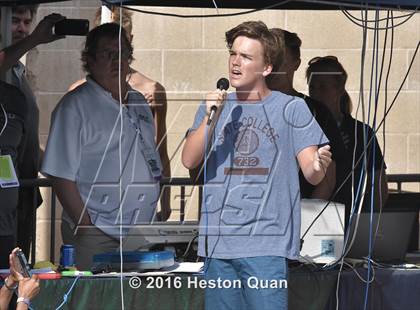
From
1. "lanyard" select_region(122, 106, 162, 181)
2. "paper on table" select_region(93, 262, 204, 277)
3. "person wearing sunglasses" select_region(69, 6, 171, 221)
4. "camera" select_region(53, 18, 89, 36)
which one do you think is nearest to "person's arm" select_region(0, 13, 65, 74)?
"camera" select_region(53, 18, 89, 36)

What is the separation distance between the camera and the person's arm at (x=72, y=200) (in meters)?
7.25

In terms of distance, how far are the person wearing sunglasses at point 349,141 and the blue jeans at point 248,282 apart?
1012 mm

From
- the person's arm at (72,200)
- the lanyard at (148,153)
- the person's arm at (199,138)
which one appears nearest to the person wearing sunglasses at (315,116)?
the lanyard at (148,153)

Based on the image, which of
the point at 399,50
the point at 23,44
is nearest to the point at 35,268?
the point at 23,44

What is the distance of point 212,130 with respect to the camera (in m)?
6.46

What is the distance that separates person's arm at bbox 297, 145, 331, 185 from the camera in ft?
21.1

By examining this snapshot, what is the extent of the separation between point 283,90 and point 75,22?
1343 millimetres

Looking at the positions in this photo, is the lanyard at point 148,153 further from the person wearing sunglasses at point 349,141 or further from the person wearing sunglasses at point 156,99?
the person wearing sunglasses at point 349,141

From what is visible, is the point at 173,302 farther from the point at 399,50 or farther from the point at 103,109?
the point at 399,50

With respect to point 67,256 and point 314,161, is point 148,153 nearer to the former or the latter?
point 67,256

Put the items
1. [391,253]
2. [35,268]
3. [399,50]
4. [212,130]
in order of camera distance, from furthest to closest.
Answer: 1. [399,50]
2. [391,253]
3. [35,268]
4. [212,130]

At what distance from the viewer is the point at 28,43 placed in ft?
25.2

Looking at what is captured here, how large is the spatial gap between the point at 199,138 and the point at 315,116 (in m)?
1.57

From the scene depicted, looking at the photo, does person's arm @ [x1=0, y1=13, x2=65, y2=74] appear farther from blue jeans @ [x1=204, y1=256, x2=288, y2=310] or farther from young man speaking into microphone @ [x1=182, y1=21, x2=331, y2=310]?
blue jeans @ [x1=204, y1=256, x2=288, y2=310]
